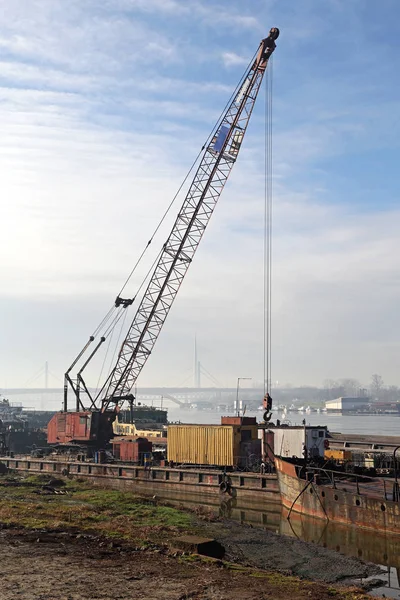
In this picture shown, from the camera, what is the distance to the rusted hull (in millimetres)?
32125

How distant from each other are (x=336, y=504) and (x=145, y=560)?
17.6 metres

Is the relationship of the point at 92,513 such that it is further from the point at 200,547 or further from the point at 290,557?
the point at 200,547

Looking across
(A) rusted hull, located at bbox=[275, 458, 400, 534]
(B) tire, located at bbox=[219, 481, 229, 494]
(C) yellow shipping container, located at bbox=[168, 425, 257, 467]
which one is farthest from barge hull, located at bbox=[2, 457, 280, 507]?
(A) rusted hull, located at bbox=[275, 458, 400, 534]

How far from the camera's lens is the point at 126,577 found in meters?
18.9

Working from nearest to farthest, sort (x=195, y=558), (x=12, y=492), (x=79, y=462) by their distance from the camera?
(x=195, y=558) < (x=12, y=492) < (x=79, y=462)

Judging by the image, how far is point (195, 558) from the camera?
21.7m

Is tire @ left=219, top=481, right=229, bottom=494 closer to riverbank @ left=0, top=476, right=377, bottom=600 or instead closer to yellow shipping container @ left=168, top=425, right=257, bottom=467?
yellow shipping container @ left=168, top=425, right=257, bottom=467

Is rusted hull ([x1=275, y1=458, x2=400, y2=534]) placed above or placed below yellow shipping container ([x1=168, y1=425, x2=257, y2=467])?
below

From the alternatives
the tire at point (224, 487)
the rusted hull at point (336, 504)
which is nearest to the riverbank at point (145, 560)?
the rusted hull at point (336, 504)

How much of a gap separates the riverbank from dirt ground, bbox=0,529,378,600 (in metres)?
0.03

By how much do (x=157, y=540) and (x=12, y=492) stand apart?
21.1 meters

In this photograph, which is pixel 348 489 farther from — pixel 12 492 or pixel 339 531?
pixel 12 492

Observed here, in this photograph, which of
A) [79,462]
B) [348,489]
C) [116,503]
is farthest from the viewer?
[79,462]

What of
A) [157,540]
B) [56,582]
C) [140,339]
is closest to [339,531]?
[157,540]
